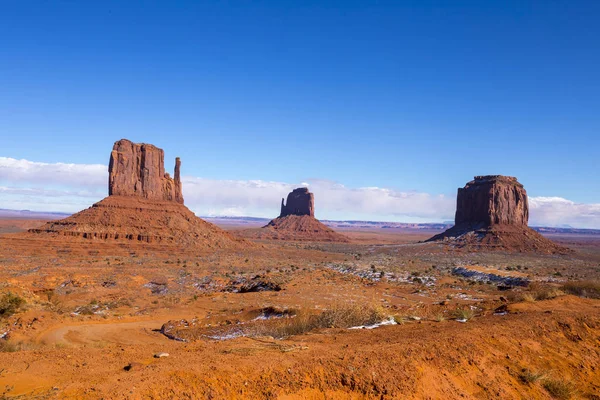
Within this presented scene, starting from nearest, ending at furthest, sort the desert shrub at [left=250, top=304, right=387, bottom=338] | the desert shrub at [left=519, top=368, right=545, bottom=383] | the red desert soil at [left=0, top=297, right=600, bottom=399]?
the red desert soil at [left=0, top=297, right=600, bottom=399], the desert shrub at [left=519, top=368, right=545, bottom=383], the desert shrub at [left=250, top=304, right=387, bottom=338]

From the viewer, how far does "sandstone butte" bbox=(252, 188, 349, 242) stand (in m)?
119

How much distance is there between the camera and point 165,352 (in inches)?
332

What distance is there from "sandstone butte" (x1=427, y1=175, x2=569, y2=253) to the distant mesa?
123 feet

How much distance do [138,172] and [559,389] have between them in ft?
227

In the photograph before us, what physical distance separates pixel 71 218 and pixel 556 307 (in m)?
64.2

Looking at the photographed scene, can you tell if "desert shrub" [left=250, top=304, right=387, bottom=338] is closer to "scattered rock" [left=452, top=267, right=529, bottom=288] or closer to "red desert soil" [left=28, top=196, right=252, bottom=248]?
"scattered rock" [left=452, top=267, right=529, bottom=288]

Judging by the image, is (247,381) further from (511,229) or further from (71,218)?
(511,229)

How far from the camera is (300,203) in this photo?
455 ft

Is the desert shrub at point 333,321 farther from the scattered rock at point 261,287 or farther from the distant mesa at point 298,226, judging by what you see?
the distant mesa at point 298,226

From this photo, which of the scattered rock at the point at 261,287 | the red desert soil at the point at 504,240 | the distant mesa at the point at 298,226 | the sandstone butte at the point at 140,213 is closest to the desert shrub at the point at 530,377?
the scattered rock at the point at 261,287

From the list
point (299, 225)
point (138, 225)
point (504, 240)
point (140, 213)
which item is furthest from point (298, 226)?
point (138, 225)

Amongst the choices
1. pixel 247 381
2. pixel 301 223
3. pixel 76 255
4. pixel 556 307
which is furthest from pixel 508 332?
pixel 301 223

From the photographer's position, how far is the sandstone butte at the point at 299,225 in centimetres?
11883

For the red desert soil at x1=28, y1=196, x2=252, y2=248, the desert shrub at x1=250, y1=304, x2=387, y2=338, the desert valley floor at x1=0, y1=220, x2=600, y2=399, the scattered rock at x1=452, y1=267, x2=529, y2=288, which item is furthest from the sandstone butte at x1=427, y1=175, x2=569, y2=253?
the desert shrub at x1=250, y1=304, x2=387, y2=338
